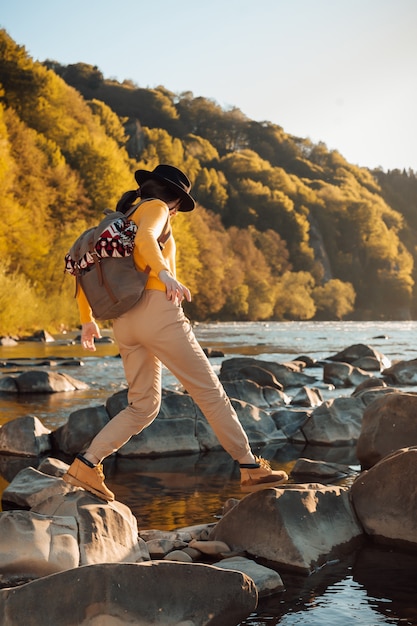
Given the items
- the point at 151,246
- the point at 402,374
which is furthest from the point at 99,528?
the point at 402,374

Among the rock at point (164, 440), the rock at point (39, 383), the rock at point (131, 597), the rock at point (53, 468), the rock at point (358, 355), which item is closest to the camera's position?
the rock at point (131, 597)

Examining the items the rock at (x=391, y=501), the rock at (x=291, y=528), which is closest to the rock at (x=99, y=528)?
the rock at (x=291, y=528)

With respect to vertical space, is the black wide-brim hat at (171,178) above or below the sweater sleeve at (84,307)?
above

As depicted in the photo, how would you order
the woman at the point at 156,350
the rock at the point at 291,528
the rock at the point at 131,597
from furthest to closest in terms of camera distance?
the rock at the point at 291,528 < the woman at the point at 156,350 < the rock at the point at 131,597

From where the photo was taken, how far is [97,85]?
12431cm

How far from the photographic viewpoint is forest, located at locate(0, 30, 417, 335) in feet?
127

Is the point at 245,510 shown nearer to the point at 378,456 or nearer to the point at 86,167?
the point at 378,456

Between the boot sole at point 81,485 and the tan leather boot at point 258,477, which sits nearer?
the boot sole at point 81,485

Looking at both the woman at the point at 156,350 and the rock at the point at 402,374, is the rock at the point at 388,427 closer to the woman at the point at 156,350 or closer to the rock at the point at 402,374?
the woman at the point at 156,350

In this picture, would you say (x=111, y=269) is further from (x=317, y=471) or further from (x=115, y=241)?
(x=317, y=471)

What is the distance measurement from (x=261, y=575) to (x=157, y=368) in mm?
1361

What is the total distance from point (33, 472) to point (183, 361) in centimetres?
218

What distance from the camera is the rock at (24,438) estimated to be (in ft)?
27.9

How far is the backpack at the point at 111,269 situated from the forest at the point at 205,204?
26188mm
